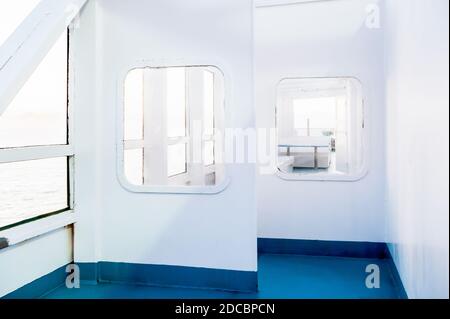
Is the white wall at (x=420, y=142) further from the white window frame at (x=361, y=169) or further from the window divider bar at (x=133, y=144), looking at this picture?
the window divider bar at (x=133, y=144)

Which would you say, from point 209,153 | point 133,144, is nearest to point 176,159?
point 209,153

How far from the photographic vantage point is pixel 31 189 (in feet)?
9.89

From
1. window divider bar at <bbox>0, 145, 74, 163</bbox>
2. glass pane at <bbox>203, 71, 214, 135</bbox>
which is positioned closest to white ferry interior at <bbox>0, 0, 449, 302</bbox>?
window divider bar at <bbox>0, 145, 74, 163</bbox>

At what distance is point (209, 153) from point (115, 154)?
2554 millimetres

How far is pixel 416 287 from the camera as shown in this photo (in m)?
2.50

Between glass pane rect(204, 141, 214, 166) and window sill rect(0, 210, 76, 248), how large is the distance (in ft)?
8.70

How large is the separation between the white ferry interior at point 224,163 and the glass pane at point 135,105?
24mm

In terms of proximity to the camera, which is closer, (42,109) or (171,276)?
(42,109)

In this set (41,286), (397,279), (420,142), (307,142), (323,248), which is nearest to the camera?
(420,142)

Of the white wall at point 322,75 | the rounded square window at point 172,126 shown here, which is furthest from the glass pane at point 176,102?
the white wall at point 322,75

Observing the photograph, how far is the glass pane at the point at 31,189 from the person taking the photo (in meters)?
2.76

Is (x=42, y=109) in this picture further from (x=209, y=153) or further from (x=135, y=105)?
(x=209, y=153)
